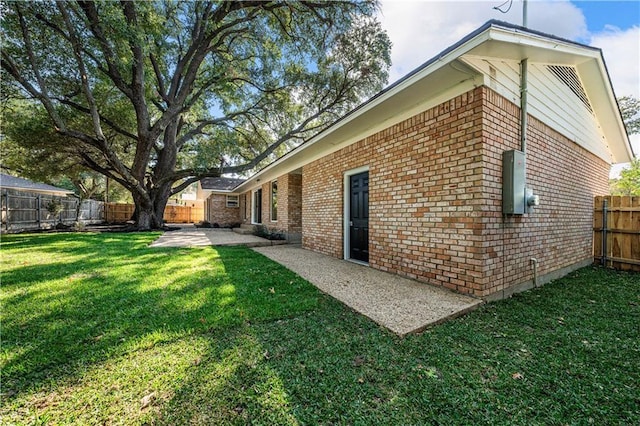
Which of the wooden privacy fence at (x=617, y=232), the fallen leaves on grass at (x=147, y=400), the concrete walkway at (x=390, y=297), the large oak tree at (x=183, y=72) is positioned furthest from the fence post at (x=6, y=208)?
the wooden privacy fence at (x=617, y=232)

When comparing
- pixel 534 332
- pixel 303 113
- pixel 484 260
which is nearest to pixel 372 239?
pixel 484 260

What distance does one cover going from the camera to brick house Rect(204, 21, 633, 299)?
11.0 feet

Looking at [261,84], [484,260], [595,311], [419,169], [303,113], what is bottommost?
[595,311]

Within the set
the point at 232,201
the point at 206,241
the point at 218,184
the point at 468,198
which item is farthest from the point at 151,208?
the point at 468,198

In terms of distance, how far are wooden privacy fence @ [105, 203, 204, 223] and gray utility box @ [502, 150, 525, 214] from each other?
25.3 metres

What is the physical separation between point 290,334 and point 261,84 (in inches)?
562

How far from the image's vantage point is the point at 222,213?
751 inches

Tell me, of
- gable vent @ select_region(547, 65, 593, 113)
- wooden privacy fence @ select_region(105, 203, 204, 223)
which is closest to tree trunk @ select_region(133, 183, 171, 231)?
wooden privacy fence @ select_region(105, 203, 204, 223)

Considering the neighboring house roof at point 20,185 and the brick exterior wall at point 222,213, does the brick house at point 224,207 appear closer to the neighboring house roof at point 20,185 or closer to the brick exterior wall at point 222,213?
the brick exterior wall at point 222,213

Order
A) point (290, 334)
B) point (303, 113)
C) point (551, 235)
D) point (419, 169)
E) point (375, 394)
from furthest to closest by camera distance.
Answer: point (303, 113) < point (551, 235) < point (419, 169) < point (290, 334) < point (375, 394)

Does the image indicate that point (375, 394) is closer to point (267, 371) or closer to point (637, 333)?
point (267, 371)

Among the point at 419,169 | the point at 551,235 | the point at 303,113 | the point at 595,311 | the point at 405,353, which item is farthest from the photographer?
the point at 303,113

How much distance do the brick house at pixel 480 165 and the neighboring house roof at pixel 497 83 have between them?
0.8 inches

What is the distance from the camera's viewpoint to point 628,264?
5.43 meters
